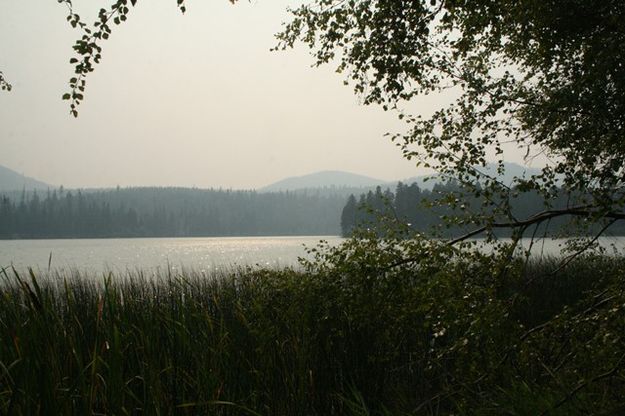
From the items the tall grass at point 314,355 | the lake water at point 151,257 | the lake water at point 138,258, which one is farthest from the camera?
the lake water at point 138,258

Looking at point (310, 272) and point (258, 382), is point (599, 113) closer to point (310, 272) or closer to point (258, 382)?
point (310, 272)

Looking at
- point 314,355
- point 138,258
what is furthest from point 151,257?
point 314,355

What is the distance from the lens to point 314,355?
6348mm

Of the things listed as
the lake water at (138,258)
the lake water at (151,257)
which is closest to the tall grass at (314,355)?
the lake water at (151,257)

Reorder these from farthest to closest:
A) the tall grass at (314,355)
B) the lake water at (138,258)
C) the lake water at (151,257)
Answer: the lake water at (138,258), the lake water at (151,257), the tall grass at (314,355)

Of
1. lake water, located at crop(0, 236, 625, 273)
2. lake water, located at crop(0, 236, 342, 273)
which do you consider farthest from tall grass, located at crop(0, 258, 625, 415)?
lake water, located at crop(0, 236, 342, 273)

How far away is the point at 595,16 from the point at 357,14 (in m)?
3.31

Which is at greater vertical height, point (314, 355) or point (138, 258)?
point (314, 355)

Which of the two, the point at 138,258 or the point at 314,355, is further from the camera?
the point at 138,258

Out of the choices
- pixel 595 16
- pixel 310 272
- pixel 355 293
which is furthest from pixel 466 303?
pixel 595 16

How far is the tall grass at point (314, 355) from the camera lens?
344 centimetres

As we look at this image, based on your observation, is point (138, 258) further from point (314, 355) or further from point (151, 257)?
point (314, 355)

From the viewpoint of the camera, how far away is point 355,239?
5168 mm

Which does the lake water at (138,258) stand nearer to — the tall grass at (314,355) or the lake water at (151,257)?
the lake water at (151,257)
